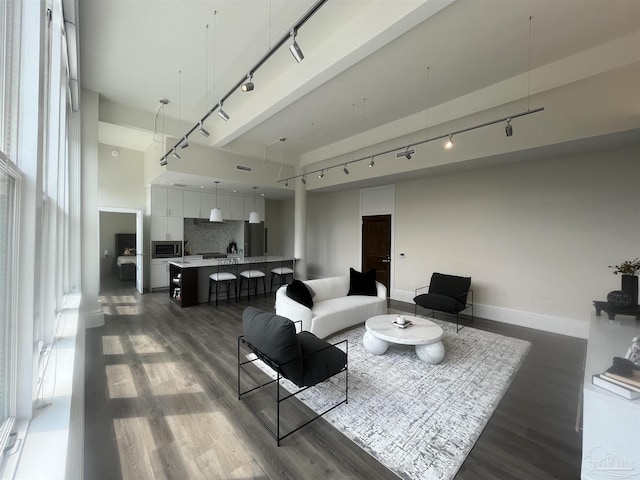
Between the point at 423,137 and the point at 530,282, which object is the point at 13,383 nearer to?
the point at 423,137

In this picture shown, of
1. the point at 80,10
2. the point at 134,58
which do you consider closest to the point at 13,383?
the point at 80,10

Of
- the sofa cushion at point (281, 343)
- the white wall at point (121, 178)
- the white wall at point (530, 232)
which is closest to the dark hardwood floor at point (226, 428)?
the sofa cushion at point (281, 343)

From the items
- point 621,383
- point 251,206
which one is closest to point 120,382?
point 621,383

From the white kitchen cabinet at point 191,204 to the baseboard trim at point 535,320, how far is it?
7.15 meters

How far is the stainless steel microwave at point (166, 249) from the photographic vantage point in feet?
22.8

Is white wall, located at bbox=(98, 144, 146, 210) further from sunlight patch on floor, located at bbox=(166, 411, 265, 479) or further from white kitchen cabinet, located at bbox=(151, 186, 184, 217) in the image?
sunlight patch on floor, located at bbox=(166, 411, 265, 479)

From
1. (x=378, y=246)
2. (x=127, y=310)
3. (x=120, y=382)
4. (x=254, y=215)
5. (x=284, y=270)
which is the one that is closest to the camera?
(x=120, y=382)

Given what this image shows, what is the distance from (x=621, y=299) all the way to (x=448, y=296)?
2.17m

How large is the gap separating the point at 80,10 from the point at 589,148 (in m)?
6.48

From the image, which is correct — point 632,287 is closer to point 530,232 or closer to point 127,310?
point 530,232

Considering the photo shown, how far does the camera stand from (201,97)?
14.7ft

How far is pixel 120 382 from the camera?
2.79 m

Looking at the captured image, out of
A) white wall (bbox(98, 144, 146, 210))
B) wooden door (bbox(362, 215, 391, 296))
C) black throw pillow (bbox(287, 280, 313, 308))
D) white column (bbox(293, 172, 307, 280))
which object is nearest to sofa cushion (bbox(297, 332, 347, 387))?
black throw pillow (bbox(287, 280, 313, 308))

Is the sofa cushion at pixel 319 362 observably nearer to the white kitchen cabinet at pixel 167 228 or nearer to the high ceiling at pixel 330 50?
the high ceiling at pixel 330 50
